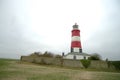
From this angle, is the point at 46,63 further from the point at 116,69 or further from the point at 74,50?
the point at 116,69

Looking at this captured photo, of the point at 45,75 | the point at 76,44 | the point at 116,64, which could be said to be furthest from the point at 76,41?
the point at 45,75

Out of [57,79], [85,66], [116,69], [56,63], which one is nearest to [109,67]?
[116,69]

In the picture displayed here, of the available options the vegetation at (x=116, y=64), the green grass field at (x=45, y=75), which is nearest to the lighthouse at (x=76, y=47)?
the vegetation at (x=116, y=64)

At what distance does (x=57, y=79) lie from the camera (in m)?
12.4

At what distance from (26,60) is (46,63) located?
395 cm

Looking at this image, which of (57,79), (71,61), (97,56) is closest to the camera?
(57,79)

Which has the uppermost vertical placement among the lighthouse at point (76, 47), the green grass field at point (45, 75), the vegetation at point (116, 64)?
the lighthouse at point (76, 47)

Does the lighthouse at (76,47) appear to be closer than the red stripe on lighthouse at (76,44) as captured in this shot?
Yes

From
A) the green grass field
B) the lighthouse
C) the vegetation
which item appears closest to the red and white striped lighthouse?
the lighthouse

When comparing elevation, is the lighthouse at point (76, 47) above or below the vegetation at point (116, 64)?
above

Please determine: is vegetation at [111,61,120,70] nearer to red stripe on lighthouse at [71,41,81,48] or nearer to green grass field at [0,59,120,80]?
red stripe on lighthouse at [71,41,81,48]

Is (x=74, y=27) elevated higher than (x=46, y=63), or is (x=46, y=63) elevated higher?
(x=74, y=27)

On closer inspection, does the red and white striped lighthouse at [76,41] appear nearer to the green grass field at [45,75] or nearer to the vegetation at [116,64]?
the vegetation at [116,64]

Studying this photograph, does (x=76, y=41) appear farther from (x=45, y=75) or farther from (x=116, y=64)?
(x=45, y=75)
